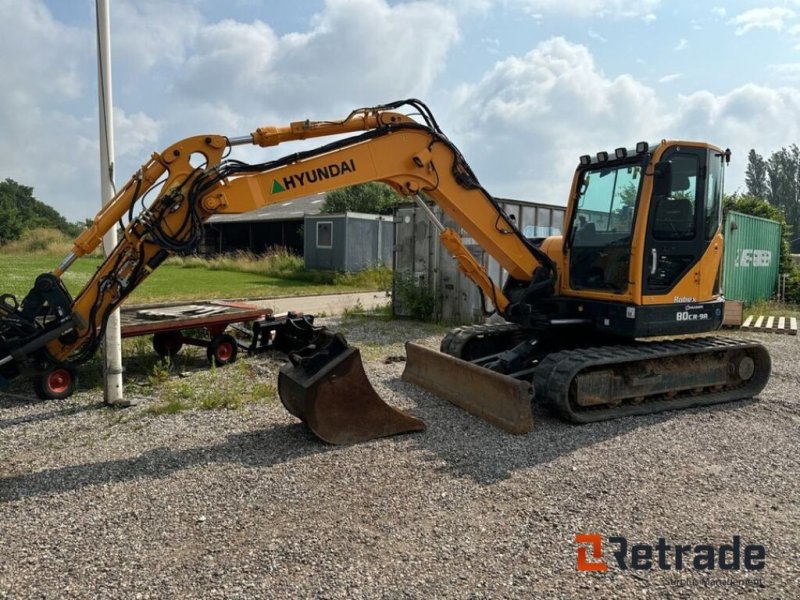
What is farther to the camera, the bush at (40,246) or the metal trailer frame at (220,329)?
the bush at (40,246)

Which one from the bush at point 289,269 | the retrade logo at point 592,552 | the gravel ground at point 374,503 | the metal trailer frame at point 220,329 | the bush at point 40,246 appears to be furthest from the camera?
the bush at point 40,246

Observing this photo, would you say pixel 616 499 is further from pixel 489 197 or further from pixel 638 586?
pixel 489 197

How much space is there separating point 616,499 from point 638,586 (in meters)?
1.10

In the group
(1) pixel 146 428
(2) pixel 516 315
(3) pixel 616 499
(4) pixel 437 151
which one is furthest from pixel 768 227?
(1) pixel 146 428

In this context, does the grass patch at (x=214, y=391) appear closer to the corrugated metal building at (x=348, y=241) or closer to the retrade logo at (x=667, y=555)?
the retrade logo at (x=667, y=555)

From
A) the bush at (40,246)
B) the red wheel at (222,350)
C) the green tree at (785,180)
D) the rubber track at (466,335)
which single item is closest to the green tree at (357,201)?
the bush at (40,246)

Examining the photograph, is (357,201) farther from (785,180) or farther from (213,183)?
(785,180)

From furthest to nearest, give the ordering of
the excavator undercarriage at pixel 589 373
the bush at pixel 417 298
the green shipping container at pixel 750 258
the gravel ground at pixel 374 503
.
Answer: the green shipping container at pixel 750 258
the bush at pixel 417 298
the excavator undercarriage at pixel 589 373
the gravel ground at pixel 374 503

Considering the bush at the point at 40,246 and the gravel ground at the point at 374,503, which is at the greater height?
the bush at the point at 40,246

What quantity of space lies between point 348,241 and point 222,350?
15523mm

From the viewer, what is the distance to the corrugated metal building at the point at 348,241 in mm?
23812

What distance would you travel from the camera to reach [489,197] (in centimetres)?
697

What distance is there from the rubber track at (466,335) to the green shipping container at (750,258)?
9.78m

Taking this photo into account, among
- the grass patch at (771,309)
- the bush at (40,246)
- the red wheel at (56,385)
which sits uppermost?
the bush at (40,246)
